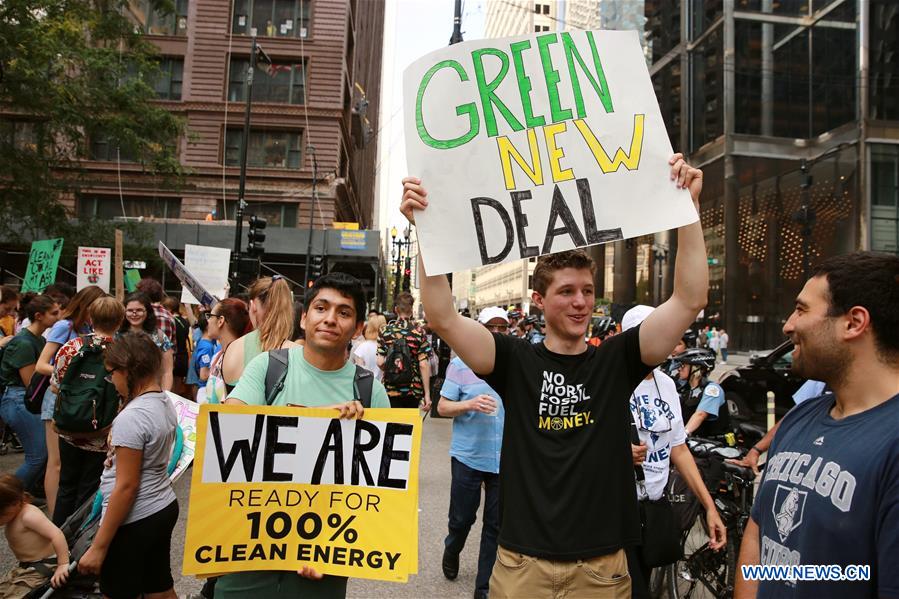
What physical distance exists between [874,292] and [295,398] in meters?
2.08

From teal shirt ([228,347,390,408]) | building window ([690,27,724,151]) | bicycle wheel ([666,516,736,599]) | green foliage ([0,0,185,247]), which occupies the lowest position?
bicycle wheel ([666,516,736,599])

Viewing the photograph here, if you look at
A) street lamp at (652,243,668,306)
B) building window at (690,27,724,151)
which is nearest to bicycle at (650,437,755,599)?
building window at (690,27,724,151)

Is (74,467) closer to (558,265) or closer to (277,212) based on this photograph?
(558,265)

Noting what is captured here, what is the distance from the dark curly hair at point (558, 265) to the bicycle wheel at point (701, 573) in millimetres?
2467

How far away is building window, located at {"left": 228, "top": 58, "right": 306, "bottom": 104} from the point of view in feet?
112

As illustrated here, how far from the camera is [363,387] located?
278 cm

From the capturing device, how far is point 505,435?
2561 mm

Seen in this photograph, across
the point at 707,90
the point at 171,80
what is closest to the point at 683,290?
the point at 171,80

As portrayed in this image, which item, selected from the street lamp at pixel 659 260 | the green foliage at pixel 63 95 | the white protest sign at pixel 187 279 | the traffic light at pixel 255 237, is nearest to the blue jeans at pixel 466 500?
the white protest sign at pixel 187 279

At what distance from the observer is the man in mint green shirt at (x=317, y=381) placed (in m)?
2.52

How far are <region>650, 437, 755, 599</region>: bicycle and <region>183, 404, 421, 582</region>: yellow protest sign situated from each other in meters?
2.19

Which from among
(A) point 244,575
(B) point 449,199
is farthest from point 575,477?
(A) point 244,575

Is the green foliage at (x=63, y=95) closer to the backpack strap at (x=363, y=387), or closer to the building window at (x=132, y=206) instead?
the building window at (x=132, y=206)

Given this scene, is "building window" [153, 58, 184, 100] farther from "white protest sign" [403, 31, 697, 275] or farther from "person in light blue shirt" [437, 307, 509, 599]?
"white protest sign" [403, 31, 697, 275]
